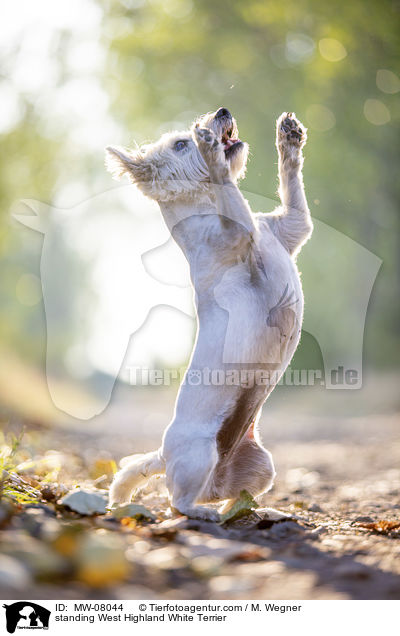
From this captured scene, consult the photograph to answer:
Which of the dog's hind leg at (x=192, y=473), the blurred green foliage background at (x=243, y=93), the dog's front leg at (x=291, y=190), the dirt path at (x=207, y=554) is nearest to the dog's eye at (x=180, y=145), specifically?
the dog's front leg at (x=291, y=190)

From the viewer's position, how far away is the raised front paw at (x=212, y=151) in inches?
147

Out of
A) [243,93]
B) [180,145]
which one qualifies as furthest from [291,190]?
[243,93]

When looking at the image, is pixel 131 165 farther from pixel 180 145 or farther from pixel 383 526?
pixel 383 526

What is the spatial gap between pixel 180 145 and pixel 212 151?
0.57 m

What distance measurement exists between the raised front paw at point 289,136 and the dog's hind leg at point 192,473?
2078mm

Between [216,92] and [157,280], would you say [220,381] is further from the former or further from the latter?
[216,92]

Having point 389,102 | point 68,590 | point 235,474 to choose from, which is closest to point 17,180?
point 389,102

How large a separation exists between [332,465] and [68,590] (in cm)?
636

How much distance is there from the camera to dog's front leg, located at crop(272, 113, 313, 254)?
435 centimetres

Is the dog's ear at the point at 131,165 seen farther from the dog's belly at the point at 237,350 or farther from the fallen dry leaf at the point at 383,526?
the fallen dry leaf at the point at 383,526

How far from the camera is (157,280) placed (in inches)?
192

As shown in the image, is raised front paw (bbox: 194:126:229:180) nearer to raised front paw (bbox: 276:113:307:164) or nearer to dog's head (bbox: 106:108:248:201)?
dog's head (bbox: 106:108:248:201)
